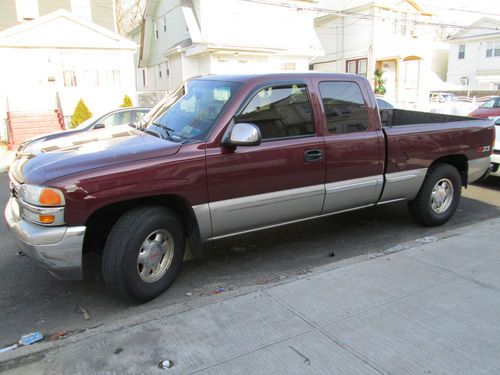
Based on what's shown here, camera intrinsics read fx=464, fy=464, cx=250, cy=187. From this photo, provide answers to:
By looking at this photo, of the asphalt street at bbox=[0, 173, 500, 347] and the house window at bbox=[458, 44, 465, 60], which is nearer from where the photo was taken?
Result: the asphalt street at bbox=[0, 173, 500, 347]

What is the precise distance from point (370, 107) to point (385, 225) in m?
1.78

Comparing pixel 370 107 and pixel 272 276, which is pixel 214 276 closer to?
pixel 272 276

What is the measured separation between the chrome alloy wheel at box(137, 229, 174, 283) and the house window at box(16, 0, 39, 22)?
20.1 meters

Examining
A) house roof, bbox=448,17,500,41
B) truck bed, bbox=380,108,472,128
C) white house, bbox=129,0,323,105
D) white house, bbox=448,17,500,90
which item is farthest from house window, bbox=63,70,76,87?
house roof, bbox=448,17,500,41

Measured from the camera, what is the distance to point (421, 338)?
3.18 meters

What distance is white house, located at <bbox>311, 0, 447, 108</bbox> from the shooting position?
29594 millimetres

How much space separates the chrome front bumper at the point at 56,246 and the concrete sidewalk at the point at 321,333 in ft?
1.76

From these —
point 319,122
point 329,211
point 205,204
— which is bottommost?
point 329,211

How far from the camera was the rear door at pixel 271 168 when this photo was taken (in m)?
4.08

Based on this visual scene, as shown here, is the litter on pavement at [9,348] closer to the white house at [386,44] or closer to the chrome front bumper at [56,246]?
the chrome front bumper at [56,246]

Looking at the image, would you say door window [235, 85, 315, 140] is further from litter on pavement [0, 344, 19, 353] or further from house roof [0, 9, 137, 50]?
house roof [0, 9, 137, 50]

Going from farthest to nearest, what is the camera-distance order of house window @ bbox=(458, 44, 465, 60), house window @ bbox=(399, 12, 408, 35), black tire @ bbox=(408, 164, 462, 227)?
house window @ bbox=(458, 44, 465, 60) < house window @ bbox=(399, 12, 408, 35) < black tire @ bbox=(408, 164, 462, 227)

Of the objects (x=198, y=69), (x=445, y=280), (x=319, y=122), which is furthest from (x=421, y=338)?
(x=198, y=69)

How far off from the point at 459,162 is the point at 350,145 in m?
2.08
